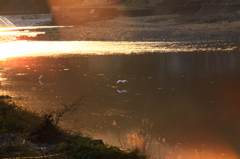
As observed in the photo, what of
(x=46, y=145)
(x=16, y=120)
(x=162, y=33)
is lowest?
(x=46, y=145)

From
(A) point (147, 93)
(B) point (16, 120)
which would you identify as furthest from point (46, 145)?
(A) point (147, 93)

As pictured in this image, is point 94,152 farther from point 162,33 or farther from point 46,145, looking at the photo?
point 162,33

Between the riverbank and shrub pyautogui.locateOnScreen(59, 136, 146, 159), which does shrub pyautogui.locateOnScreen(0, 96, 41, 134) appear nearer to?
shrub pyautogui.locateOnScreen(59, 136, 146, 159)

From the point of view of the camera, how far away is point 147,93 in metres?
13.7

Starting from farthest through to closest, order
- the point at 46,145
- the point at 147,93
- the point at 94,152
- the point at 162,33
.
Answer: the point at 162,33 → the point at 147,93 → the point at 46,145 → the point at 94,152

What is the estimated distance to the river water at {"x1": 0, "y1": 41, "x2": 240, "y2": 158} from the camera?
→ 888 centimetres

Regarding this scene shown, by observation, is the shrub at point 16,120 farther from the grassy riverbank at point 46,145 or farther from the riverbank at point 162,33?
the riverbank at point 162,33

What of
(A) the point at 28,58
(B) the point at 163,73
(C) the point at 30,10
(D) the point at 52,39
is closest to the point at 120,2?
(C) the point at 30,10

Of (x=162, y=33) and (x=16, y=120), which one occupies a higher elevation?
(x=162, y=33)

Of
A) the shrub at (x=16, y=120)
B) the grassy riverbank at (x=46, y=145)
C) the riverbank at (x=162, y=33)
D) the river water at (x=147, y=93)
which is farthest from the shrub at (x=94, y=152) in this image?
the riverbank at (x=162, y=33)

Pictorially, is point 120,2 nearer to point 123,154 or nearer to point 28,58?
point 28,58

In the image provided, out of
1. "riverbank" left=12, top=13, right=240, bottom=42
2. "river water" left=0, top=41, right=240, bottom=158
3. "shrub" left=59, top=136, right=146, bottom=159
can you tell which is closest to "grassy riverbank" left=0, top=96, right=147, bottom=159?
"shrub" left=59, top=136, right=146, bottom=159

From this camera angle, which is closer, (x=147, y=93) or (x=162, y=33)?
(x=147, y=93)

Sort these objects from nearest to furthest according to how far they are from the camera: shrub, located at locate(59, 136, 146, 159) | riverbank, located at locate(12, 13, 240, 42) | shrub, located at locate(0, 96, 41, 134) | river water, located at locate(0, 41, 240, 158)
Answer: shrub, located at locate(59, 136, 146, 159)
shrub, located at locate(0, 96, 41, 134)
river water, located at locate(0, 41, 240, 158)
riverbank, located at locate(12, 13, 240, 42)
